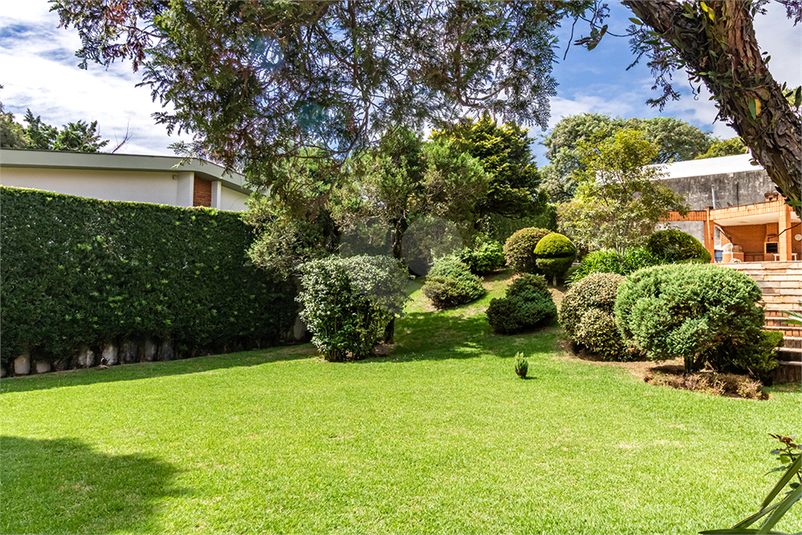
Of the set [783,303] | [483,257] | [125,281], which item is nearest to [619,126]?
[483,257]

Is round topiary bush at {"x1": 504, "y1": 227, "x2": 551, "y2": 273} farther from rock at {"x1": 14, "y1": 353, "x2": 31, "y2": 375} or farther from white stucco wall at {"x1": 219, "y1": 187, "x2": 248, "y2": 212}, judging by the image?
rock at {"x1": 14, "y1": 353, "x2": 31, "y2": 375}

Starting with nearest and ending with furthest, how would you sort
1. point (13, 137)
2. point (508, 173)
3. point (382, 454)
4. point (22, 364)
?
point (382, 454) < point (22, 364) < point (13, 137) < point (508, 173)

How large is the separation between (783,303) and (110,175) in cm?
1491

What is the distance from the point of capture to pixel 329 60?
3.51m

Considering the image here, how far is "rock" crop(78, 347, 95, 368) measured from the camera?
8.76 m

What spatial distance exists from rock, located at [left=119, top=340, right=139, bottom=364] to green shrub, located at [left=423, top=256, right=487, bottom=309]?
8139mm

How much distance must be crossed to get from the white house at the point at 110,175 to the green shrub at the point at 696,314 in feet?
27.1

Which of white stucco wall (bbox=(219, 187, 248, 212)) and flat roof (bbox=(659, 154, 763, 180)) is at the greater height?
flat roof (bbox=(659, 154, 763, 180))

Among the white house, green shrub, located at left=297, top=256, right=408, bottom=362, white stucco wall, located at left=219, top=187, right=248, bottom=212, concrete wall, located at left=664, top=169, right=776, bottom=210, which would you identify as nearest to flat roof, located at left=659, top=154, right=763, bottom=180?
concrete wall, located at left=664, top=169, right=776, bottom=210

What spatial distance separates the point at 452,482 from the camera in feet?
11.8

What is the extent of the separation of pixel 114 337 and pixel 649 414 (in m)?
9.56

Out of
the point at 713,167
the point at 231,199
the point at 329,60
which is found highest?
the point at 713,167

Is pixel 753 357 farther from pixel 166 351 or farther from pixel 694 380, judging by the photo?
pixel 166 351

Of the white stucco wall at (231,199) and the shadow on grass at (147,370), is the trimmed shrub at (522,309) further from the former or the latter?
the white stucco wall at (231,199)
